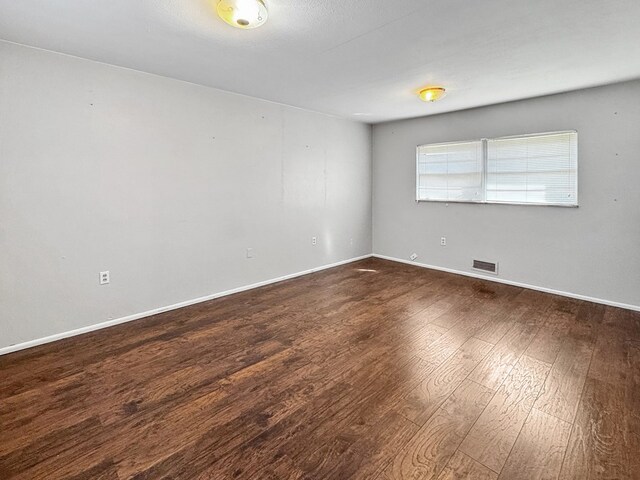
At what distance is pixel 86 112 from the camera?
2879 mm

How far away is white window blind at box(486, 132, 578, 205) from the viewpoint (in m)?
3.82

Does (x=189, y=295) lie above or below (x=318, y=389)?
above

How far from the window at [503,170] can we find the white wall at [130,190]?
2.07 meters

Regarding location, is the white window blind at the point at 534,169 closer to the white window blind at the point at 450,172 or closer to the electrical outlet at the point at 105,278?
the white window blind at the point at 450,172

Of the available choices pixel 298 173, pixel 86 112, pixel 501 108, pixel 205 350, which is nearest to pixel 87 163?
pixel 86 112

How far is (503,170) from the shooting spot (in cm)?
440

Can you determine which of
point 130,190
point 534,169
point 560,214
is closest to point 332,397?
point 130,190

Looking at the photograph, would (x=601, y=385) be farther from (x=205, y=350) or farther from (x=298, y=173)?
(x=298, y=173)

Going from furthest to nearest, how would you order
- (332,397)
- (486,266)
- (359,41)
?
(486,266)
(359,41)
(332,397)

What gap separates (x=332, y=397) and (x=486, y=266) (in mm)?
3555

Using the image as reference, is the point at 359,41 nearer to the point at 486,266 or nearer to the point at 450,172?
the point at 450,172

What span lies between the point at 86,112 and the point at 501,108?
4823mm

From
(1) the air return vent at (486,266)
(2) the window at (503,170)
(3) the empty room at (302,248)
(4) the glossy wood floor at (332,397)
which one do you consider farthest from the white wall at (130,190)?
(1) the air return vent at (486,266)

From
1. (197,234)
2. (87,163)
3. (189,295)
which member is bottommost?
(189,295)
